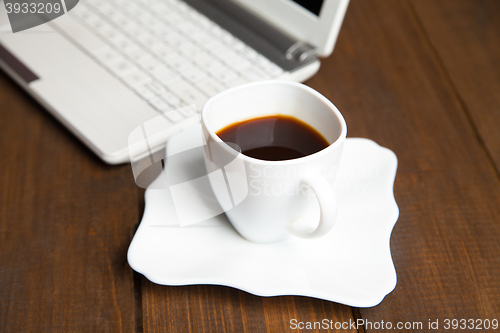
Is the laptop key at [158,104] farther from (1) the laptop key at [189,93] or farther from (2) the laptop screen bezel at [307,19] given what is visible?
(2) the laptop screen bezel at [307,19]

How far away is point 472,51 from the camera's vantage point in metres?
0.75

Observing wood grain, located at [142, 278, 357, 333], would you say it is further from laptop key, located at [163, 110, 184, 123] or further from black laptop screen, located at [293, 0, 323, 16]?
black laptop screen, located at [293, 0, 323, 16]

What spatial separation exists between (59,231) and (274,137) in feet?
0.85

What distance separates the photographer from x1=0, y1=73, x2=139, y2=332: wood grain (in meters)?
0.41

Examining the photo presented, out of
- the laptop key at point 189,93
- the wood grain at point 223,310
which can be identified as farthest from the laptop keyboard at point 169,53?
the wood grain at point 223,310

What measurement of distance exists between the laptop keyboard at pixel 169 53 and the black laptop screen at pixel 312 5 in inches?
4.0

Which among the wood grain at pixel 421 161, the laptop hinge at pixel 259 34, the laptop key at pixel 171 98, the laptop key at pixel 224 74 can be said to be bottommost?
the wood grain at pixel 421 161

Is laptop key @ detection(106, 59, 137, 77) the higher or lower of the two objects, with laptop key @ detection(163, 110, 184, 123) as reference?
higher

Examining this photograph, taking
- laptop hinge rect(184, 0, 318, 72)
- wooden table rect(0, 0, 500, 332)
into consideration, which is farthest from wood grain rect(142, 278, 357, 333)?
laptop hinge rect(184, 0, 318, 72)

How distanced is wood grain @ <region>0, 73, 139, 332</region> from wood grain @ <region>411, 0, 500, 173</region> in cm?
50

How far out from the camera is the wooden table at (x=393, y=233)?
409mm

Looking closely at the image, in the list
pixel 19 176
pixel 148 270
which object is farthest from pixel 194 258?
pixel 19 176

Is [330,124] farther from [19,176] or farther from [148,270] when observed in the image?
[19,176]

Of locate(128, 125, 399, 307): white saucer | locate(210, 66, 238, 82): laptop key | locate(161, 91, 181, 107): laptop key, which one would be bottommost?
locate(128, 125, 399, 307): white saucer
